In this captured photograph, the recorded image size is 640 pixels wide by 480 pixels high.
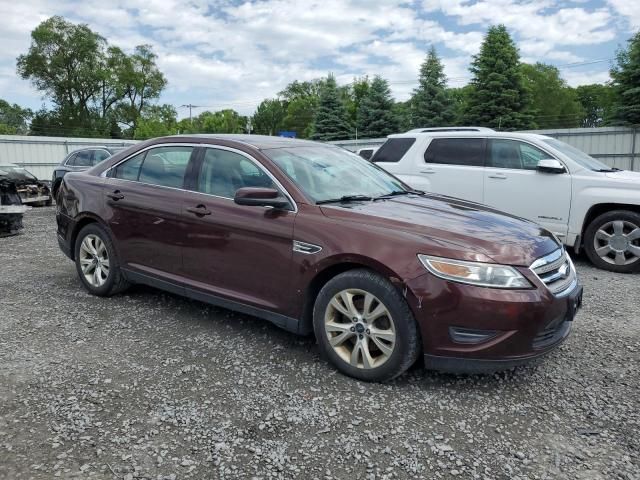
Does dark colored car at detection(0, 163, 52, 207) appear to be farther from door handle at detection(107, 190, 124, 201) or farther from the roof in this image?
the roof

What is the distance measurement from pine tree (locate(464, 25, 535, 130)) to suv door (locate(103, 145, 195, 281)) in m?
23.8

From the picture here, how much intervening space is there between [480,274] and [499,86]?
82.3 ft

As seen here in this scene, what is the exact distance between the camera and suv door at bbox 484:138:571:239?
6.83m

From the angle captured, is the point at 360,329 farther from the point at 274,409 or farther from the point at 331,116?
the point at 331,116

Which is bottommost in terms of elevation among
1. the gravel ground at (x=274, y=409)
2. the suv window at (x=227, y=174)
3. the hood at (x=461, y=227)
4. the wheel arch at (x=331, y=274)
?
the gravel ground at (x=274, y=409)

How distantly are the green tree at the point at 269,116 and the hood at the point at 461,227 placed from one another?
78.7 metres

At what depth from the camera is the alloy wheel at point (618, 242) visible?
21.2 ft

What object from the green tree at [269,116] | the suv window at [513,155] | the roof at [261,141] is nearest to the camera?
the roof at [261,141]

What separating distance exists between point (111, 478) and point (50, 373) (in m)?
1.38

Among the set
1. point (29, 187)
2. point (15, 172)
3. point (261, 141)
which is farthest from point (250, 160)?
point (15, 172)

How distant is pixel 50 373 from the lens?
11.6 feet

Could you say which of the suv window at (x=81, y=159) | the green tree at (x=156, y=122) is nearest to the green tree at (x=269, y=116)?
the green tree at (x=156, y=122)

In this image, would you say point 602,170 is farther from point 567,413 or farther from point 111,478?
point 111,478

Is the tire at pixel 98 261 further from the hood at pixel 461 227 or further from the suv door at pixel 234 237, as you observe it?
the hood at pixel 461 227
